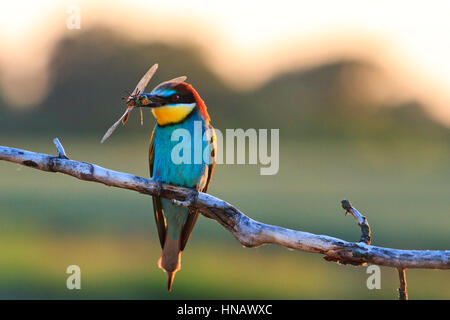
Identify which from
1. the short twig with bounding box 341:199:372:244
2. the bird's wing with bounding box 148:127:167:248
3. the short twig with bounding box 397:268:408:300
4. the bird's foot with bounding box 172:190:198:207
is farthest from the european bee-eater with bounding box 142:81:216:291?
the short twig with bounding box 397:268:408:300

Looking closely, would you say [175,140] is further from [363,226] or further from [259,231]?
[363,226]

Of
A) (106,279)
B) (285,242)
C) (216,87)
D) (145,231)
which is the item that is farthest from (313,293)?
(216,87)

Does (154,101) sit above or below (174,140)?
above

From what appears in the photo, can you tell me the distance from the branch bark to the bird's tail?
997 millimetres

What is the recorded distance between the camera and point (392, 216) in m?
17.0

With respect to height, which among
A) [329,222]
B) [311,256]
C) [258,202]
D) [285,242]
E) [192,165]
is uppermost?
[258,202]

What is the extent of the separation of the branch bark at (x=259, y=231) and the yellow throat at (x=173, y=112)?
74cm

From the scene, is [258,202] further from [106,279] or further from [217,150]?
[217,150]

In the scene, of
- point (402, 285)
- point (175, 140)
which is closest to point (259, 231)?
point (402, 285)

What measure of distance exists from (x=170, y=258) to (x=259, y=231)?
4.11 ft

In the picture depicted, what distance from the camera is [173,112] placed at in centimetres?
367

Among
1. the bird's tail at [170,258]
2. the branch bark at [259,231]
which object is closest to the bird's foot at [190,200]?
the branch bark at [259,231]

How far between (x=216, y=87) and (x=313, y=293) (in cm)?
1203

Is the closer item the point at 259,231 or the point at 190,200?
the point at 259,231
